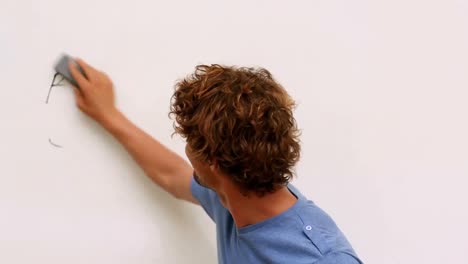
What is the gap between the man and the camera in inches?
27.1

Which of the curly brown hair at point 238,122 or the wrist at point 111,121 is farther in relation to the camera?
the wrist at point 111,121

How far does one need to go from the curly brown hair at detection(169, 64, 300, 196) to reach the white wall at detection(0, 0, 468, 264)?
0.14 meters

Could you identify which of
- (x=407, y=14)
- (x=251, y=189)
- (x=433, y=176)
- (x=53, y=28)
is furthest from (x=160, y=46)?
(x=433, y=176)

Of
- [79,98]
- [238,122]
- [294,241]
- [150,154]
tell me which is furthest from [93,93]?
[294,241]

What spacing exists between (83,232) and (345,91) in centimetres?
50

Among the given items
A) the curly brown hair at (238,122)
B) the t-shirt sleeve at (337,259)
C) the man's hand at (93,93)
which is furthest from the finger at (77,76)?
the t-shirt sleeve at (337,259)

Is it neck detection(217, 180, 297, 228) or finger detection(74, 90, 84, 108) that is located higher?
finger detection(74, 90, 84, 108)

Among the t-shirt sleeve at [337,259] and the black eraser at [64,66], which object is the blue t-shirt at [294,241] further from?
the black eraser at [64,66]

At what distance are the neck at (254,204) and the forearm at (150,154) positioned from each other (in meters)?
0.11

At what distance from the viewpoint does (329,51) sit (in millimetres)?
905

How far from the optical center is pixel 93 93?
0.77 metres

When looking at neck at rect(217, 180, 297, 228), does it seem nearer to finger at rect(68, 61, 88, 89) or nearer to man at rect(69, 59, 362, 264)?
man at rect(69, 59, 362, 264)

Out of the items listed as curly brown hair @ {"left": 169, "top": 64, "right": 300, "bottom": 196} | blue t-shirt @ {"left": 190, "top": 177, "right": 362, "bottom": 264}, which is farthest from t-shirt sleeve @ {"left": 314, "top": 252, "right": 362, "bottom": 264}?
curly brown hair @ {"left": 169, "top": 64, "right": 300, "bottom": 196}

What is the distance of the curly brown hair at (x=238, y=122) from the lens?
68 centimetres
